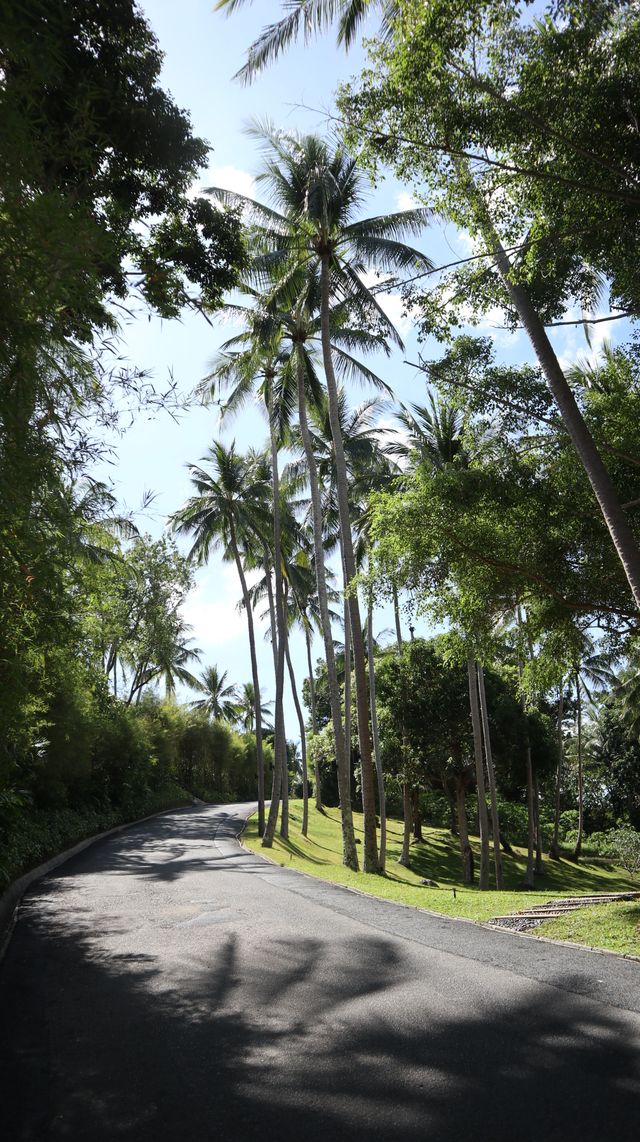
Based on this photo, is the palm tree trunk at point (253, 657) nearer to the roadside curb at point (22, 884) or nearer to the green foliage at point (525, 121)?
the roadside curb at point (22, 884)

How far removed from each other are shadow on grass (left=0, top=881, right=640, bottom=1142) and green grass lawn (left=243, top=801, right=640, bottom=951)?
122 inches

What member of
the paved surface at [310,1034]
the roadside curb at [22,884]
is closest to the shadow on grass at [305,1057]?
the paved surface at [310,1034]

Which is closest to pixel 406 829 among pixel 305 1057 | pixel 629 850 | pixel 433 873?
pixel 433 873

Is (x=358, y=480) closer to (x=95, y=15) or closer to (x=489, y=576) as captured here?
(x=489, y=576)

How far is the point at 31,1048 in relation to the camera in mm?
4383

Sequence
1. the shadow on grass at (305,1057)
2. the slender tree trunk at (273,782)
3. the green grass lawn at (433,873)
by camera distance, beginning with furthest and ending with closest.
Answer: the slender tree trunk at (273,782), the green grass lawn at (433,873), the shadow on grass at (305,1057)

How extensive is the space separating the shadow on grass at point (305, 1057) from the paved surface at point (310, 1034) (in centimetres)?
1

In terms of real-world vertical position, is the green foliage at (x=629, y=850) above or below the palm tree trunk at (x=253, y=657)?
below

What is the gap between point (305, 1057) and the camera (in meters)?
4.00

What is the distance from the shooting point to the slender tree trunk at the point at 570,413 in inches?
306

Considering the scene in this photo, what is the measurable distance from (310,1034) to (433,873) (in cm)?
2381

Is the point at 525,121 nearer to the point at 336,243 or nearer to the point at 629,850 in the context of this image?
the point at 336,243

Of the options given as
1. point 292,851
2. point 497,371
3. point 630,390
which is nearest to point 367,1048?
point 497,371

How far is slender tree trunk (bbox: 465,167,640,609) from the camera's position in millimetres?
7777
